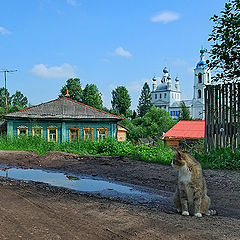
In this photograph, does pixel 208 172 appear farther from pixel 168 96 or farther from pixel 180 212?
pixel 168 96

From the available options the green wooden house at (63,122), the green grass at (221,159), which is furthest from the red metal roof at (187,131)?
the green grass at (221,159)

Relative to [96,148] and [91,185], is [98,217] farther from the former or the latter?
[96,148]

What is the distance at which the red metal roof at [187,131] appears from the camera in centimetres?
3297

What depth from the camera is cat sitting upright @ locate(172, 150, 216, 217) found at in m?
4.15

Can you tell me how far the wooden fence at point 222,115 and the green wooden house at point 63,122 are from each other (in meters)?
16.0

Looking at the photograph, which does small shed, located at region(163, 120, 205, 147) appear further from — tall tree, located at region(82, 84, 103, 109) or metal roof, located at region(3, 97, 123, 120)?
tall tree, located at region(82, 84, 103, 109)

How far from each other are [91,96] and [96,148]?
44149 mm

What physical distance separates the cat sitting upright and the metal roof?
75.7 feet

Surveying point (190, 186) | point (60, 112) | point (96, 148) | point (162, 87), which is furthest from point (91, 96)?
point (162, 87)

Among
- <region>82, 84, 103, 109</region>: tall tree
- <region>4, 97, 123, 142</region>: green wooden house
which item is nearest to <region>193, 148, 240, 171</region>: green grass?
<region>4, 97, 123, 142</region>: green wooden house

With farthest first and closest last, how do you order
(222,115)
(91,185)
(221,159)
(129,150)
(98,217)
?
(129,150), (222,115), (221,159), (91,185), (98,217)

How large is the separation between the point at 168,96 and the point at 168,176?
5679 inches

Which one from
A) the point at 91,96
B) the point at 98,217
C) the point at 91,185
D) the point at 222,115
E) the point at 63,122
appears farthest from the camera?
the point at 91,96

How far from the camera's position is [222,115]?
1057 centimetres
